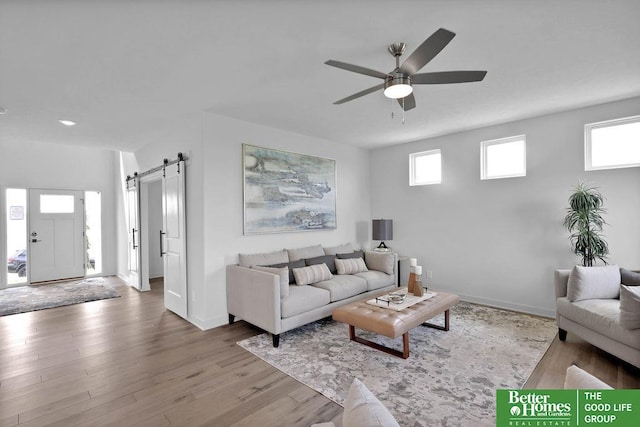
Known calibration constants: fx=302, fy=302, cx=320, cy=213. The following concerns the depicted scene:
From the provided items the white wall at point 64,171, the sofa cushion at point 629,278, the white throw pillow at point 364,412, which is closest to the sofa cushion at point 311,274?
the white throw pillow at point 364,412

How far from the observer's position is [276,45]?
2.30m

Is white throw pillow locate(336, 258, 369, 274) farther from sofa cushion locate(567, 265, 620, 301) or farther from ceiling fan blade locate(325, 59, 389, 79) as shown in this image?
ceiling fan blade locate(325, 59, 389, 79)

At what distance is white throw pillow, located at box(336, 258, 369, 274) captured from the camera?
4641 mm

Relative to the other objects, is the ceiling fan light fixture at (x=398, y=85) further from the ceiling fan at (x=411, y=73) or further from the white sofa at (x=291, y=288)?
the white sofa at (x=291, y=288)

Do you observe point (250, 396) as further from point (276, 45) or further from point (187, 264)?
point (276, 45)

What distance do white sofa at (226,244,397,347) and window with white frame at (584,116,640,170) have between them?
2898 mm

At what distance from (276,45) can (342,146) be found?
349 cm

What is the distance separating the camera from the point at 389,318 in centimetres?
285

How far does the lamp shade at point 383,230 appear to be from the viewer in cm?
543

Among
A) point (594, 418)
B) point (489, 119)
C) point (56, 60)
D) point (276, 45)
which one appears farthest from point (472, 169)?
point (56, 60)

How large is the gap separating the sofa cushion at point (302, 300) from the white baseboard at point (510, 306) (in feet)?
8.13

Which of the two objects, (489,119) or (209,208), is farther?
(489,119)

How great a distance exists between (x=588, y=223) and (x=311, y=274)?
337 centimetres

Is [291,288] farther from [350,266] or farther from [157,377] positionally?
[157,377]
